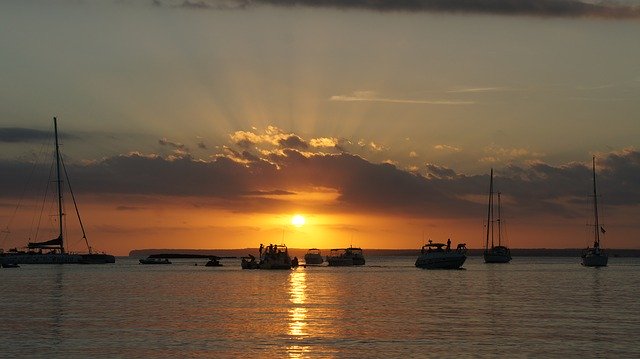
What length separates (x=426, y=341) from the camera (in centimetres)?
5262

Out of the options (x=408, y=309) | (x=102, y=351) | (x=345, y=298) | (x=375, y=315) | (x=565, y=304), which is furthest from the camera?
(x=345, y=298)

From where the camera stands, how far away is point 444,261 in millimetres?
190750

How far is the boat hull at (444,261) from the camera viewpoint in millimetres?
188375

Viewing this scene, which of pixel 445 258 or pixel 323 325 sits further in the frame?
pixel 445 258

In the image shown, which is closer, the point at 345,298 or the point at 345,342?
the point at 345,342

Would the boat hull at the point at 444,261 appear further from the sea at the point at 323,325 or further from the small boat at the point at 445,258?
the sea at the point at 323,325

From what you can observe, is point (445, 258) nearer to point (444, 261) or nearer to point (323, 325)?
point (444, 261)

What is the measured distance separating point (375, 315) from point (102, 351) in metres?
28.4

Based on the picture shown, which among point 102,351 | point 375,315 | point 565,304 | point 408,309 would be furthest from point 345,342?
point 565,304

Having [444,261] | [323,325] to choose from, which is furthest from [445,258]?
[323,325]

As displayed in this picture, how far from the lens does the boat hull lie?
618 ft

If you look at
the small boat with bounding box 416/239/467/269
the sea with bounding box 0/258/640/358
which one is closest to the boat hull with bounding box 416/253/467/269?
the small boat with bounding box 416/239/467/269

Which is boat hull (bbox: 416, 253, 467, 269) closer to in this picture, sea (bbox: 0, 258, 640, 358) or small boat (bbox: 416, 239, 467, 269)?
small boat (bbox: 416, 239, 467, 269)

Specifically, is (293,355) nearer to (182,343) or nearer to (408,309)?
(182,343)
